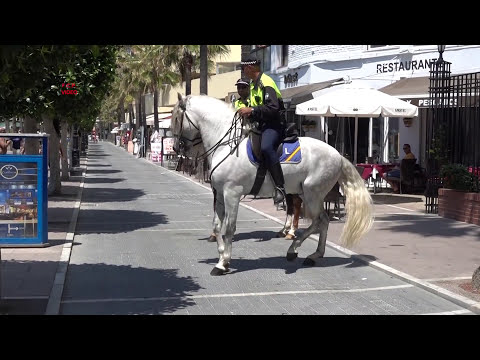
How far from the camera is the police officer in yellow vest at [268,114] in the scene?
8.81 meters

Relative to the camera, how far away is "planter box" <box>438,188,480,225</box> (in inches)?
526

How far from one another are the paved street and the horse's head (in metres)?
1.77

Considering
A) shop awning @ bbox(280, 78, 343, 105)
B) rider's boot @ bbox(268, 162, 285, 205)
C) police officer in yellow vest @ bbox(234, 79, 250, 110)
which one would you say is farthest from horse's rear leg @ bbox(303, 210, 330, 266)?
shop awning @ bbox(280, 78, 343, 105)

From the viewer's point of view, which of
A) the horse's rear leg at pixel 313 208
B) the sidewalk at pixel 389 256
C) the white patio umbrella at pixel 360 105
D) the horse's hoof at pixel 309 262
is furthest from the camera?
the white patio umbrella at pixel 360 105

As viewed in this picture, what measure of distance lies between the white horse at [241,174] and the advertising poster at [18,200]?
2.86 meters

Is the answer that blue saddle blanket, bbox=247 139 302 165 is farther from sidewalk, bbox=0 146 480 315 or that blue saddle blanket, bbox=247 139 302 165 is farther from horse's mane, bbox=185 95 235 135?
sidewalk, bbox=0 146 480 315

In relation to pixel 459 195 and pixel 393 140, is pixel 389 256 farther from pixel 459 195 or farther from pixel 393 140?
pixel 393 140

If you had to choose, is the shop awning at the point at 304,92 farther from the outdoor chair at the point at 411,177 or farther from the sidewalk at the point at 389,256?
the sidewalk at the point at 389,256

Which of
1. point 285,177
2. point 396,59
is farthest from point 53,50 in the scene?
point 396,59

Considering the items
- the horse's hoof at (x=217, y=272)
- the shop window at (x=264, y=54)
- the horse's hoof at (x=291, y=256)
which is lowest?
the horse's hoof at (x=217, y=272)

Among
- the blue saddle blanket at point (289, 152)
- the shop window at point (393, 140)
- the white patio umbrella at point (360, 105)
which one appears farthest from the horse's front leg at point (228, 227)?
the shop window at point (393, 140)

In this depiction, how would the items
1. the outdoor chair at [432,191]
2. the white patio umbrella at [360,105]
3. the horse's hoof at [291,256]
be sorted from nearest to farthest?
the horse's hoof at [291,256]
the outdoor chair at [432,191]
the white patio umbrella at [360,105]
